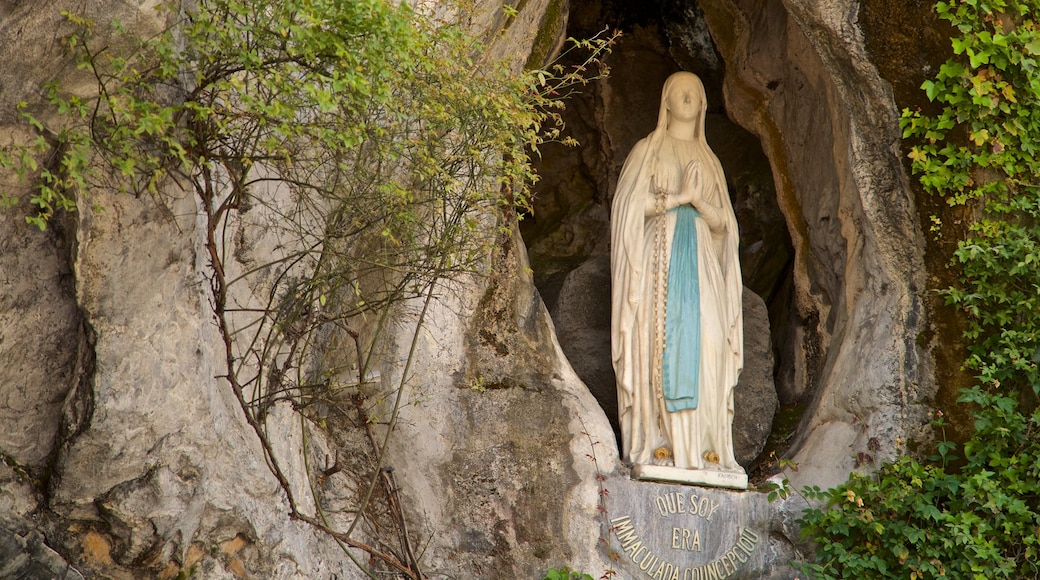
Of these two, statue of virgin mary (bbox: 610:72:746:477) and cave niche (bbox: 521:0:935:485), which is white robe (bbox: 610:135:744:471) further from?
cave niche (bbox: 521:0:935:485)

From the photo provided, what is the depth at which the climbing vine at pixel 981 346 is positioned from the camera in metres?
6.12

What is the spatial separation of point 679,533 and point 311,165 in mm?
2505

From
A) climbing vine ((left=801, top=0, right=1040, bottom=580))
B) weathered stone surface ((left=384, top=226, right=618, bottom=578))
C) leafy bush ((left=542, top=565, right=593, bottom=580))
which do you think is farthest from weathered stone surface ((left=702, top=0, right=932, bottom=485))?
leafy bush ((left=542, top=565, right=593, bottom=580))

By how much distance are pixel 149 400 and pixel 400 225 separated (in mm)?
1334

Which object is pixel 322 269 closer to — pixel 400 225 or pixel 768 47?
pixel 400 225

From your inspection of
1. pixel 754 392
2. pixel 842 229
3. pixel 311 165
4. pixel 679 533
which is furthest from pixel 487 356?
pixel 842 229

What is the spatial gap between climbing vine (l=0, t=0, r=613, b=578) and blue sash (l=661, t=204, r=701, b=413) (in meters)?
0.91

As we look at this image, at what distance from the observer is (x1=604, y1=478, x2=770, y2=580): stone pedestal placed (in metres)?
6.34

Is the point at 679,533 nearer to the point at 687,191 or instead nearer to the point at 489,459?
the point at 489,459

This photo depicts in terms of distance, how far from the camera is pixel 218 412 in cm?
552

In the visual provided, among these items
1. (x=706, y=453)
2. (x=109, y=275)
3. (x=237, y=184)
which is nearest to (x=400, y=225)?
(x=237, y=184)

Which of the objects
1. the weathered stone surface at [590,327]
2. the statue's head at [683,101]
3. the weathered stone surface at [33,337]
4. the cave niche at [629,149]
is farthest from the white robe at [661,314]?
the weathered stone surface at [33,337]

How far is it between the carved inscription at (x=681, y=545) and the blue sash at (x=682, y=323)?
0.48 meters

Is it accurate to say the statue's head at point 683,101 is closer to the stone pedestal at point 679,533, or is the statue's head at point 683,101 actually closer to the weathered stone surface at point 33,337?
the stone pedestal at point 679,533
